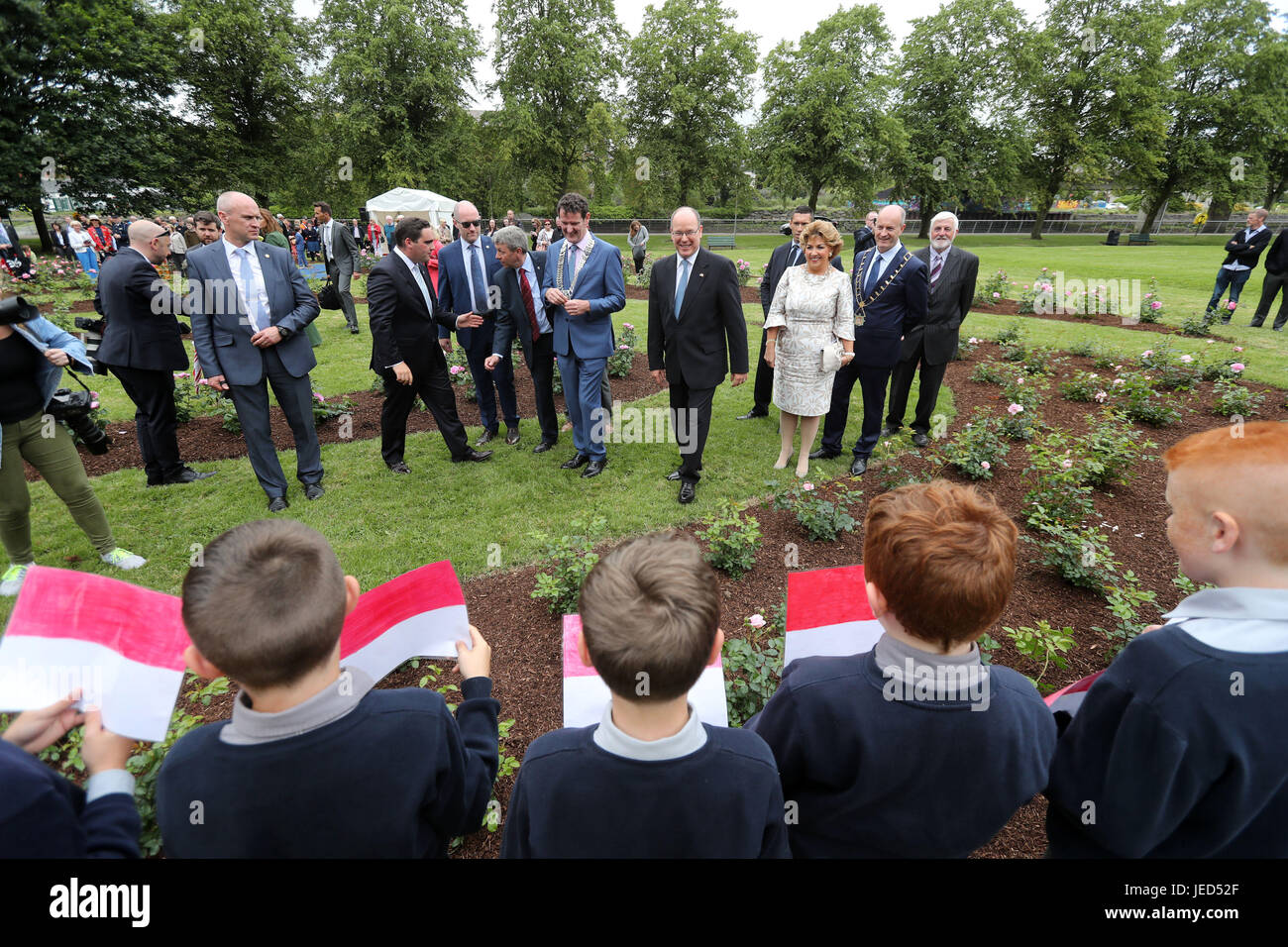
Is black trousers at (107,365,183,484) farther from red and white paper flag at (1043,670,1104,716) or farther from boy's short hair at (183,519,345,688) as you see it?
red and white paper flag at (1043,670,1104,716)

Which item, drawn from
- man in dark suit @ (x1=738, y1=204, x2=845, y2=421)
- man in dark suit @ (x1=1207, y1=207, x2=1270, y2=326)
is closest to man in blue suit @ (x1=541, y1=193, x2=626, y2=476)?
man in dark suit @ (x1=738, y1=204, x2=845, y2=421)

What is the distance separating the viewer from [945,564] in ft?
4.41

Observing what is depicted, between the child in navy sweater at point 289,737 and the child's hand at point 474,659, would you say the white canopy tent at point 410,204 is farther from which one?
the child in navy sweater at point 289,737

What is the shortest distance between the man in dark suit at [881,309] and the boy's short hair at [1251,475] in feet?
15.1

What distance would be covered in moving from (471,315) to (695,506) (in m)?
3.18

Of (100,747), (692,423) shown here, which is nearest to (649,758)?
(100,747)

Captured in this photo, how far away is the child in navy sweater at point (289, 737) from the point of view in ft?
3.91

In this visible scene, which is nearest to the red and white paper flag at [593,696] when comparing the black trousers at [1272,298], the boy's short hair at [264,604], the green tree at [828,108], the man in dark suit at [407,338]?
the boy's short hair at [264,604]

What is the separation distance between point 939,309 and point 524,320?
4.51 metres

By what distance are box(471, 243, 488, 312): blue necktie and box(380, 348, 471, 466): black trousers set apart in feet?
2.73

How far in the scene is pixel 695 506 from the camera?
5.44 meters

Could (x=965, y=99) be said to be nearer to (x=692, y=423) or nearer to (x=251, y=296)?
(x=692, y=423)

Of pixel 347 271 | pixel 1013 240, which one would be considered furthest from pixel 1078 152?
pixel 347 271

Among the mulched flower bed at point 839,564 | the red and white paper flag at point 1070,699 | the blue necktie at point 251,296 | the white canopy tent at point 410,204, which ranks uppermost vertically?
the white canopy tent at point 410,204
